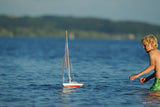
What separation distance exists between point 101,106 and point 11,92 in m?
5.01

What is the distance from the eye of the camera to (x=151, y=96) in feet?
43.4

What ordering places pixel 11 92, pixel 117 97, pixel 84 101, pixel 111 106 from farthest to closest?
pixel 11 92
pixel 117 97
pixel 84 101
pixel 111 106

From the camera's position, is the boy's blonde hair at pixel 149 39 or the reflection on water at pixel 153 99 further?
the reflection on water at pixel 153 99

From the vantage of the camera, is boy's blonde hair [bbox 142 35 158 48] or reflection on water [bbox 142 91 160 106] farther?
reflection on water [bbox 142 91 160 106]

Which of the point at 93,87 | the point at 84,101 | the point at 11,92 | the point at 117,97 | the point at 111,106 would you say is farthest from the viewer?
the point at 93,87

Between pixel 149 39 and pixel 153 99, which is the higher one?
pixel 149 39

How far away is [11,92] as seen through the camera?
48.2ft

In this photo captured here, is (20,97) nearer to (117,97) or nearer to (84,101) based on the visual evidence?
(84,101)

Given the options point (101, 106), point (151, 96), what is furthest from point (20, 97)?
point (151, 96)

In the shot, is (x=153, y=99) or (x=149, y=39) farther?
(x=153, y=99)

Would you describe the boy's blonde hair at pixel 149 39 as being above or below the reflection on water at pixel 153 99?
above

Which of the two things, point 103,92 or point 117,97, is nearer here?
point 117,97

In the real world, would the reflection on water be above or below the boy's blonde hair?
below

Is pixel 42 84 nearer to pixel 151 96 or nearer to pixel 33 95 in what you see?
pixel 33 95
